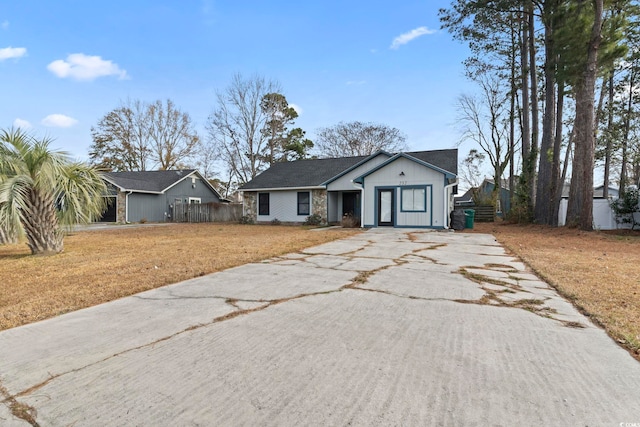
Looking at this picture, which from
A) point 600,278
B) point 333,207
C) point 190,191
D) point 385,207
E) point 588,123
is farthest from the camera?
point 190,191

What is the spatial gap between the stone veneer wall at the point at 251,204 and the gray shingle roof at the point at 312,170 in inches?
22.2

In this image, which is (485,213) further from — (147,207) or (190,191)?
(147,207)

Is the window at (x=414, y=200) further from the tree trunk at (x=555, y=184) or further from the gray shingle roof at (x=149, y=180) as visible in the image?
the gray shingle roof at (x=149, y=180)

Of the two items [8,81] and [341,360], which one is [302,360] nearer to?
[341,360]

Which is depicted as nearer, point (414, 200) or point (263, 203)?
point (414, 200)

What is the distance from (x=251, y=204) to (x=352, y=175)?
7291 mm

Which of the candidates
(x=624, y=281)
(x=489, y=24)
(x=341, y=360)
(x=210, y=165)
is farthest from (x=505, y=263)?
(x=210, y=165)

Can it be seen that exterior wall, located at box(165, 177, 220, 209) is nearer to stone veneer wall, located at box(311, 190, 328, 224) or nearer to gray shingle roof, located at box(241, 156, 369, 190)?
gray shingle roof, located at box(241, 156, 369, 190)

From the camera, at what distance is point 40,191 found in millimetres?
7637

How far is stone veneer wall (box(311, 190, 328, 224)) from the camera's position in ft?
61.6

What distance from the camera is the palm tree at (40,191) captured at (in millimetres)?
7074

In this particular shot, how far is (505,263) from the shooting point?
6461 mm

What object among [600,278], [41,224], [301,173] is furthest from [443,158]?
[41,224]

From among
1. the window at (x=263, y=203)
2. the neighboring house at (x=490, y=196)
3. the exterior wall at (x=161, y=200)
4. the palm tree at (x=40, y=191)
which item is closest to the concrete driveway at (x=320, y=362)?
the palm tree at (x=40, y=191)
